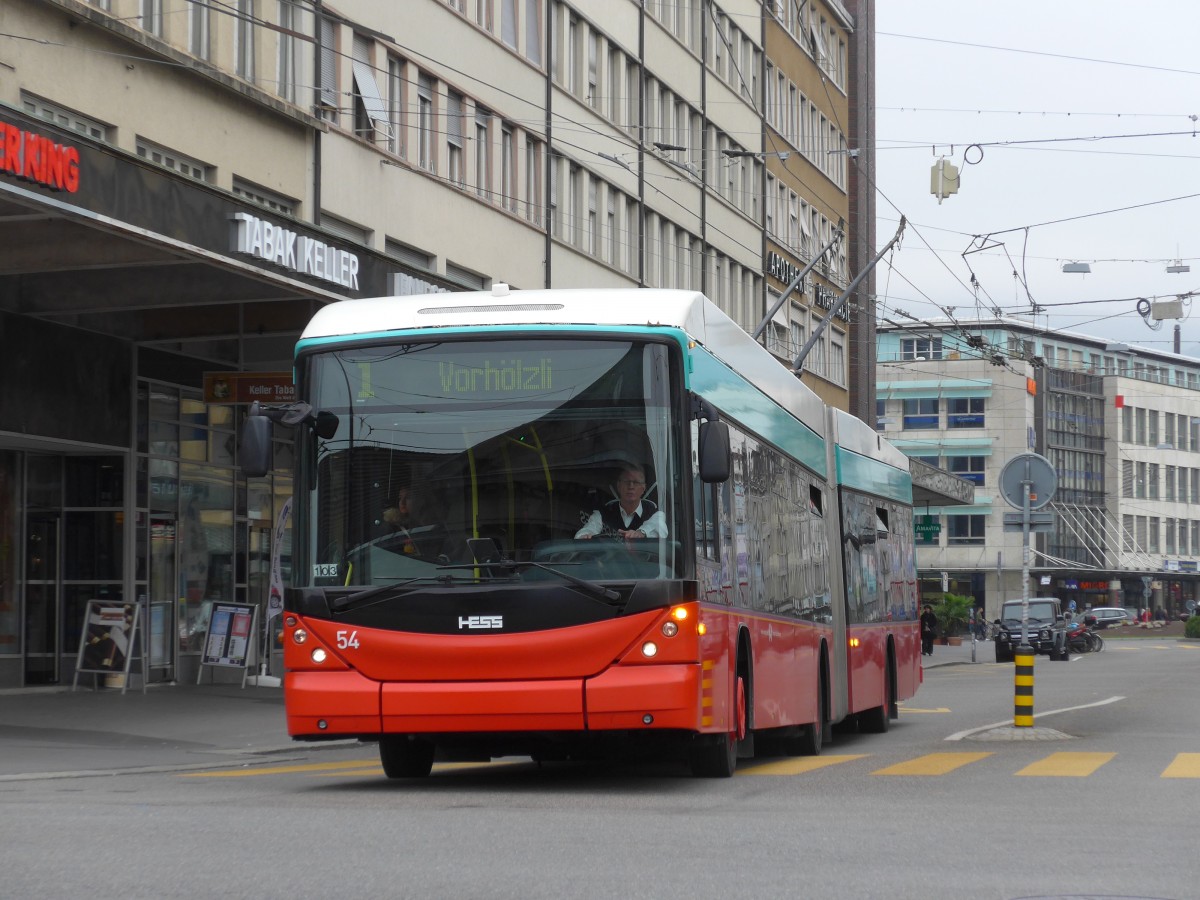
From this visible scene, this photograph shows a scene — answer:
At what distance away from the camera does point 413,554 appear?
469 inches

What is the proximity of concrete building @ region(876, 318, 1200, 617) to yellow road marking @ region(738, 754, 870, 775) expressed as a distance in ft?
326

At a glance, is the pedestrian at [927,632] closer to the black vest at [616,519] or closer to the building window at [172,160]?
the building window at [172,160]

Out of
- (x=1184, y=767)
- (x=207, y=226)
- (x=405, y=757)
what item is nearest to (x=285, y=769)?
(x=405, y=757)

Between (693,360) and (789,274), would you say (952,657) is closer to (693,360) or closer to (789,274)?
(789,274)

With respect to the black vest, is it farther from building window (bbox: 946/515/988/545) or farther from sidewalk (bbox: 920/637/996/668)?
building window (bbox: 946/515/988/545)

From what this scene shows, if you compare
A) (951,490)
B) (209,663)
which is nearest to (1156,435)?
(951,490)

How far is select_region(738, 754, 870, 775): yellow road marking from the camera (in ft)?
46.9

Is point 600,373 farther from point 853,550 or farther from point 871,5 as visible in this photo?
point 871,5

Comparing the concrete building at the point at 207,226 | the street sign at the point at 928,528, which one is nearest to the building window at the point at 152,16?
the concrete building at the point at 207,226

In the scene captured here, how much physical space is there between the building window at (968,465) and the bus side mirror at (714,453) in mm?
112481

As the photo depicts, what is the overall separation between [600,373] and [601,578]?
47.8 inches

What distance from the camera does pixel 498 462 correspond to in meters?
11.9

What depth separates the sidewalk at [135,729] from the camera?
16.3 metres

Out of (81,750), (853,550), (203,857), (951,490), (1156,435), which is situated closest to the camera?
(203,857)
